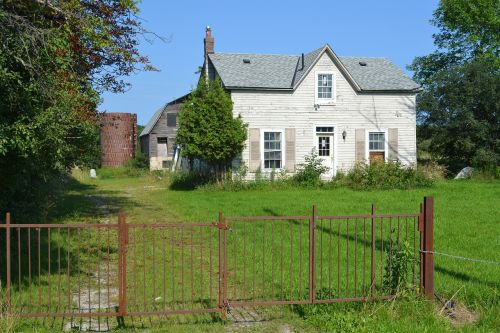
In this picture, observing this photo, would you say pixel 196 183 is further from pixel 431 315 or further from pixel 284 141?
pixel 431 315

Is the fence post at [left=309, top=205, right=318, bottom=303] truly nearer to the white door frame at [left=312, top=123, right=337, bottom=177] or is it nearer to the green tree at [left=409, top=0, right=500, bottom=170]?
the white door frame at [left=312, top=123, right=337, bottom=177]

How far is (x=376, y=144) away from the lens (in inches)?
1049

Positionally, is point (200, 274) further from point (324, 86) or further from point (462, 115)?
point (462, 115)

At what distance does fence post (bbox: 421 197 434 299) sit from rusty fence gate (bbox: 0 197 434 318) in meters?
0.01

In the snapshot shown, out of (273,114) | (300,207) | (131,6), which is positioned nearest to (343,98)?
(273,114)

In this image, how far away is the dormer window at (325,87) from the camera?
25.8 metres

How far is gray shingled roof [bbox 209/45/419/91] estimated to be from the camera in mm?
25469

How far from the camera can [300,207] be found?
16.6 metres

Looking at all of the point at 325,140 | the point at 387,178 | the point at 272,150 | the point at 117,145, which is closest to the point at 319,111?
the point at 325,140

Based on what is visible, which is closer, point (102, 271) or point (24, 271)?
point (24, 271)

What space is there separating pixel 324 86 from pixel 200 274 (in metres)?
18.2

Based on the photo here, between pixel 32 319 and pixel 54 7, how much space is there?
3.88 m

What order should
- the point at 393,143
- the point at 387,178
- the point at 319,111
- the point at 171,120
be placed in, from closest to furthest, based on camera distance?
the point at 387,178 → the point at 319,111 → the point at 393,143 → the point at 171,120

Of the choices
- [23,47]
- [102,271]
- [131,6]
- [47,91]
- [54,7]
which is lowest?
[102,271]
